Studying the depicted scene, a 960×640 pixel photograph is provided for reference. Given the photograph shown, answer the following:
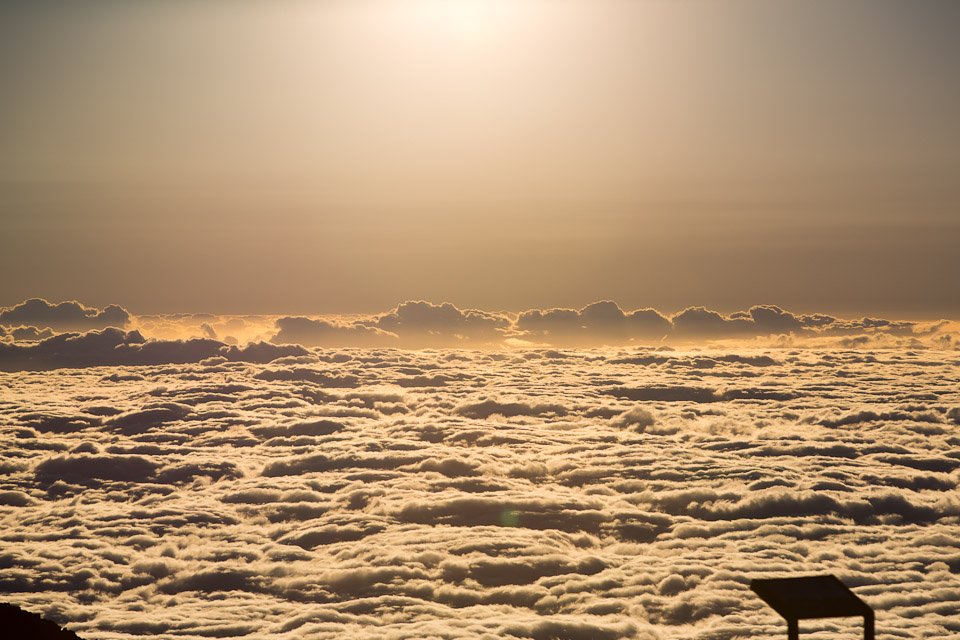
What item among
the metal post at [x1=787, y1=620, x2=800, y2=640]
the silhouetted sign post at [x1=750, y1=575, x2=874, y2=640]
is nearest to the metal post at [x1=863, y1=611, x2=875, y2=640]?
the silhouetted sign post at [x1=750, y1=575, x2=874, y2=640]

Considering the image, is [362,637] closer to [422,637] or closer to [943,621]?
[422,637]

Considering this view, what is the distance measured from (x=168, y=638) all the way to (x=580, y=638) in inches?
3708

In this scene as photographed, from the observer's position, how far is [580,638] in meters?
199

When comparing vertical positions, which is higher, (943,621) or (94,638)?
(943,621)

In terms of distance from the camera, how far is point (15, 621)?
98.1 ft

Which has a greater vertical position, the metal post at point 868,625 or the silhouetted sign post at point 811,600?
the silhouetted sign post at point 811,600

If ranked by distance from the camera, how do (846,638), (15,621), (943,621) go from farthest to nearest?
(943,621) → (846,638) → (15,621)

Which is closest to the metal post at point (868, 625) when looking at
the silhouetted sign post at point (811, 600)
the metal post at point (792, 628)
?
the silhouetted sign post at point (811, 600)

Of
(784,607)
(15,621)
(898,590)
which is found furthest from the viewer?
(898,590)

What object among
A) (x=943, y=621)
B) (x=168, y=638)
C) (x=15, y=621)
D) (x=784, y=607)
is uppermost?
(x=784, y=607)

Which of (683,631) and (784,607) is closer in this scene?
(784,607)

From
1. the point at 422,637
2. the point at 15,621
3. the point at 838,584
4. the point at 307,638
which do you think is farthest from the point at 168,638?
the point at 838,584

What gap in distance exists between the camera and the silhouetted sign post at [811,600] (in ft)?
60.0

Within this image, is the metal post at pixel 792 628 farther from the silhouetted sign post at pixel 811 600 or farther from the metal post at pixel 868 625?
the metal post at pixel 868 625
